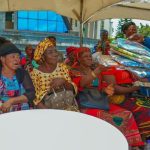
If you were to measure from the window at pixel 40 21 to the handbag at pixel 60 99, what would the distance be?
9.58 metres

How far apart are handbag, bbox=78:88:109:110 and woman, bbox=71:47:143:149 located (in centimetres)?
5

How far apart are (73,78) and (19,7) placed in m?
2.39

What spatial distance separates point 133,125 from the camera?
13.1 ft

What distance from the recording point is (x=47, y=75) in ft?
12.5

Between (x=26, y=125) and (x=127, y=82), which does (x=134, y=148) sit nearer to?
(x=127, y=82)

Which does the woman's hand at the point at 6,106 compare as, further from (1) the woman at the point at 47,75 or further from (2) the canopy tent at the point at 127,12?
(2) the canopy tent at the point at 127,12

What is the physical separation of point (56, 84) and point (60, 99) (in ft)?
0.56

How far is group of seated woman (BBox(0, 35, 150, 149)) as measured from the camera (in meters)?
3.56

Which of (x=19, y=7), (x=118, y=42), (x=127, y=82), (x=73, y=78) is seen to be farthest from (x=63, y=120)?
(x=19, y=7)

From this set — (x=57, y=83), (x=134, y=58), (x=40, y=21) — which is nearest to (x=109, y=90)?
(x=134, y=58)

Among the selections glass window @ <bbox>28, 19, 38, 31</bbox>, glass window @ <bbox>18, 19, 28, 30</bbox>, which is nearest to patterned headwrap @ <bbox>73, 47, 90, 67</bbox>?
glass window @ <bbox>18, 19, 28, 30</bbox>

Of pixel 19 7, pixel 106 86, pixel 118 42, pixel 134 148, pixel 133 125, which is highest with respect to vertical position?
pixel 19 7

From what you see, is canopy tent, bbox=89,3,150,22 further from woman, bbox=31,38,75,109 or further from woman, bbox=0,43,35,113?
woman, bbox=0,43,35,113

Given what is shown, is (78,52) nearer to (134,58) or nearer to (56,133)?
(134,58)
